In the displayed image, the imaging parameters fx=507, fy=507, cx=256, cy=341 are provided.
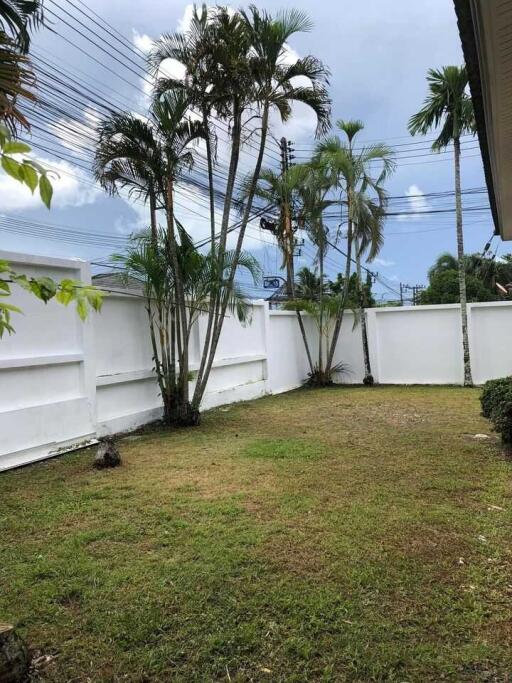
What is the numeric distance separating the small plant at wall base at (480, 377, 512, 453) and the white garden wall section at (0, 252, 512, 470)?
437cm

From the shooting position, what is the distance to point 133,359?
22.6ft

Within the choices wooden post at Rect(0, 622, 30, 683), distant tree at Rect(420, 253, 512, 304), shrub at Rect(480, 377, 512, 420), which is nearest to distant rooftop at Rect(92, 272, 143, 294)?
shrub at Rect(480, 377, 512, 420)

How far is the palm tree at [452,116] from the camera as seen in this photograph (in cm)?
977

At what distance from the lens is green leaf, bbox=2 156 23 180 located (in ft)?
3.37

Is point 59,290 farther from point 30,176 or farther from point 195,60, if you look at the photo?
point 195,60

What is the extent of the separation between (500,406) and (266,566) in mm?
3431

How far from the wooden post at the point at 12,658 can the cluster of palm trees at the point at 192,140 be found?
5.00 metres

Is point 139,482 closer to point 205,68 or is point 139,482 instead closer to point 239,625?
point 239,625

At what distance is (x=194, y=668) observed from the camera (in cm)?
198

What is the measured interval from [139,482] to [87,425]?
195 cm

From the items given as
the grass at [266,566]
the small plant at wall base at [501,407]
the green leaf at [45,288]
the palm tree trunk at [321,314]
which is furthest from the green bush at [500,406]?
the palm tree trunk at [321,314]

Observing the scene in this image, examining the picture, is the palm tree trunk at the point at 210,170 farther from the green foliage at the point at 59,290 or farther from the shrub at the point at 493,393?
the green foliage at the point at 59,290

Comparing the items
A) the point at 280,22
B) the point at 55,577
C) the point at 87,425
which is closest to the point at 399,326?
the point at 280,22

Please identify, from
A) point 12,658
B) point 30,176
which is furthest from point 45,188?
point 12,658
